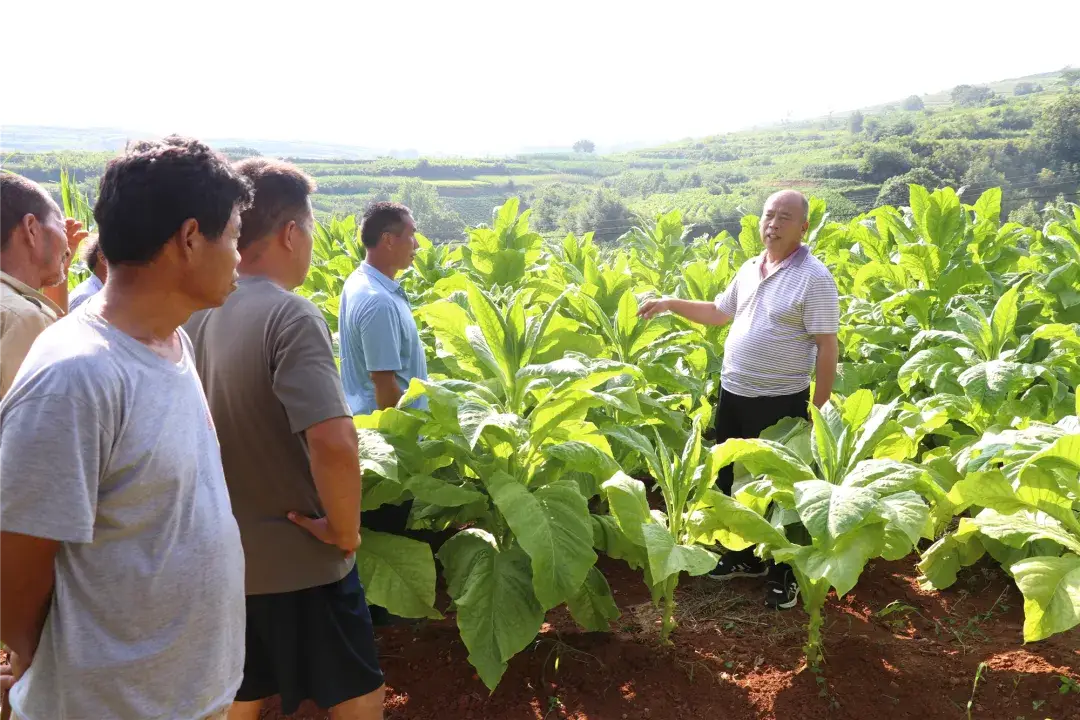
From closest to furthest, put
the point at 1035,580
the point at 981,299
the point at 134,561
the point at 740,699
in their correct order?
1. the point at 134,561
2. the point at 1035,580
3. the point at 740,699
4. the point at 981,299

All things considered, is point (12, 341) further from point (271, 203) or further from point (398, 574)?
point (398, 574)

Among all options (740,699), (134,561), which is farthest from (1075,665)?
(134,561)

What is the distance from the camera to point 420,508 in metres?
2.90

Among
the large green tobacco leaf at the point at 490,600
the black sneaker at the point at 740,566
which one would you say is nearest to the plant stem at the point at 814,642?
the black sneaker at the point at 740,566

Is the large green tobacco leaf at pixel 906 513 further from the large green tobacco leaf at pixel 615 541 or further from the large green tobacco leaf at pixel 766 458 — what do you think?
the large green tobacco leaf at pixel 615 541

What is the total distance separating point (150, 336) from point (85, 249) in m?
2.67

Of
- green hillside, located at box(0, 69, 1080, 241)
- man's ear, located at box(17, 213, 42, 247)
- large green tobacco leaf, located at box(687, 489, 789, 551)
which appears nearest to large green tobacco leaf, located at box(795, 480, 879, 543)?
large green tobacco leaf, located at box(687, 489, 789, 551)

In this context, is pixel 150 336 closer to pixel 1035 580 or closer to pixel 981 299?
pixel 1035 580

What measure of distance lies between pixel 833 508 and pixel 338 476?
4.66 feet

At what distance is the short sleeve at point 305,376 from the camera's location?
1.83 m

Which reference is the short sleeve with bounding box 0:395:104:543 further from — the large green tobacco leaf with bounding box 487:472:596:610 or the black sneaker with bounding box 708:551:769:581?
the black sneaker with bounding box 708:551:769:581

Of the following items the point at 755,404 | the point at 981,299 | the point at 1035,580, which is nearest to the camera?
the point at 1035,580

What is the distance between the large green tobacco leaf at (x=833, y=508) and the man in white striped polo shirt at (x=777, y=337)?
106 cm

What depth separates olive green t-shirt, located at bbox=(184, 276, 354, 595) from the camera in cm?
185
